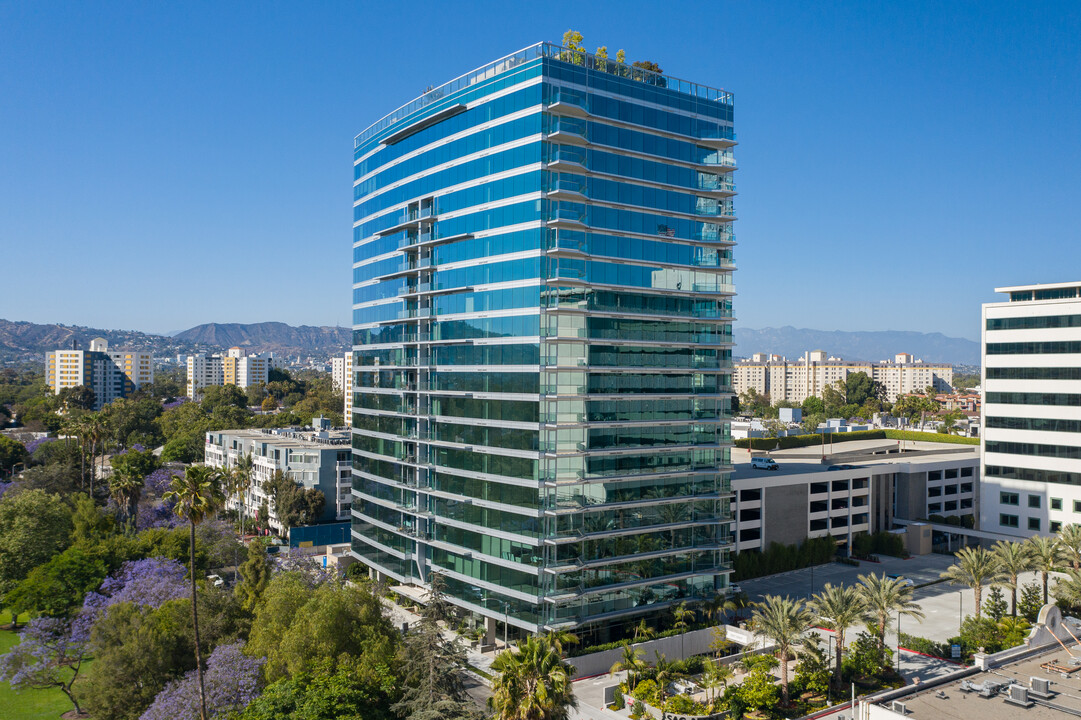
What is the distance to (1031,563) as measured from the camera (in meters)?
62.3

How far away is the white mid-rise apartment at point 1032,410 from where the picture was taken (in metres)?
76.9

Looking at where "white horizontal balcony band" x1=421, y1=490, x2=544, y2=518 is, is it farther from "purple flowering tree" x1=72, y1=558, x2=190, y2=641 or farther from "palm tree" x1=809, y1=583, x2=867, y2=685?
"purple flowering tree" x1=72, y1=558, x2=190, y2=641

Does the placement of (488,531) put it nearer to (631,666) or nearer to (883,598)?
(631,666)

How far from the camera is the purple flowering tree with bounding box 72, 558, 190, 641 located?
54.4 metres

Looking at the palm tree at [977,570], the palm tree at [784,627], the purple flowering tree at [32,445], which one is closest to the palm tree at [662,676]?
the palm tree at [784,627]

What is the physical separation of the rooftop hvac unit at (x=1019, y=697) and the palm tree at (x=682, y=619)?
2585cm

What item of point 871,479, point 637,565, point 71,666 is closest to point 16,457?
point 71,666

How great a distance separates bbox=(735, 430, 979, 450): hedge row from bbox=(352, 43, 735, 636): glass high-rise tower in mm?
53544

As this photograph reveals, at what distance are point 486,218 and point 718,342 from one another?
22.7 m

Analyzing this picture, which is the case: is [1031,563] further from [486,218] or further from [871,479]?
[486,218]

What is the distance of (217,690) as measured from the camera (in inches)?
1699

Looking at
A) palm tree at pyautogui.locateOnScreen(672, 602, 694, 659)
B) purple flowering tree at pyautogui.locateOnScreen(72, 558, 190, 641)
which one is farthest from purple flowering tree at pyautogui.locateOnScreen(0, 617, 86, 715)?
palm tree at pyautogui.locateOnScreen(672, 602, 694, 659)

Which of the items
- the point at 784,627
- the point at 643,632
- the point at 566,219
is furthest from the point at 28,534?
the point at 784,627

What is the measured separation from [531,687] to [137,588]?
38853 millimetres
